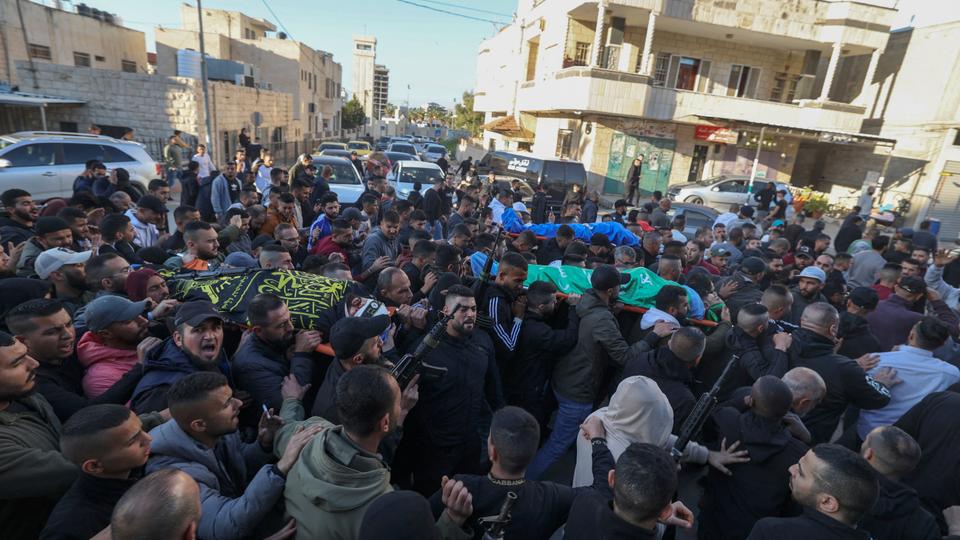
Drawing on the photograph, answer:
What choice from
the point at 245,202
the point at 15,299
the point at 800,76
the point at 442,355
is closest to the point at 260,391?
the point at 442,355

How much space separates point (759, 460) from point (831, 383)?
1.21 meters

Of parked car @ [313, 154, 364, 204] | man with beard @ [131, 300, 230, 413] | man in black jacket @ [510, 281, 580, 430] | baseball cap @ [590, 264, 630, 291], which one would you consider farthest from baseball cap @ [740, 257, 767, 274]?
parked car @ [313, 154, 364, 204]

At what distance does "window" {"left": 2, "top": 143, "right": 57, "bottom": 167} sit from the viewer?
31.5 feet

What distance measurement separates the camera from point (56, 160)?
33.2ft

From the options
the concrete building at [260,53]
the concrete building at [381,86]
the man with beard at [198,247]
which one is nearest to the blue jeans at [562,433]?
the man with beard at [198,247]

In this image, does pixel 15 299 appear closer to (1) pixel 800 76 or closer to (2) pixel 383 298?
(2) pixel 383 298

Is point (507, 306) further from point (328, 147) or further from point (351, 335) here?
point (328, 147)

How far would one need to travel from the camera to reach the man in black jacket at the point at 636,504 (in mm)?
1694

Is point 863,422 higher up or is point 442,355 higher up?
point 442,355

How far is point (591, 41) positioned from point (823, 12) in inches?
406

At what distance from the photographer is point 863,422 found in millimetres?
3434

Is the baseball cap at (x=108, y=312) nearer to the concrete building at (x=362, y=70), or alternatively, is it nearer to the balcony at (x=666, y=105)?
the balcony at (x=666, y=105)

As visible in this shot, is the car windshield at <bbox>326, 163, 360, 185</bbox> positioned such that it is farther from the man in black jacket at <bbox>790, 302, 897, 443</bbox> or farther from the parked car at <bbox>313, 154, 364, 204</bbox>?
the man in black jacket at <bbox>790, 302, 897, 443</bbox>

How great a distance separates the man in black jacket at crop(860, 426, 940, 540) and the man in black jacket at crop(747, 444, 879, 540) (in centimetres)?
60
